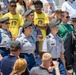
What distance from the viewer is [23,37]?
7688 millimetres

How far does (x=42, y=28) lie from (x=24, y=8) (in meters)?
1.49

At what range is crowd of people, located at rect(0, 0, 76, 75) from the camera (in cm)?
638

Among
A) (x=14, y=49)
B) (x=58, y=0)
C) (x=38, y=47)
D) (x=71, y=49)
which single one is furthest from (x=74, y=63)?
(x=58, y=0)

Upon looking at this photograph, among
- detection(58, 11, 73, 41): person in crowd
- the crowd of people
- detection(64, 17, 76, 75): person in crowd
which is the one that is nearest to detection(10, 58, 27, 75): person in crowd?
the crowd of people

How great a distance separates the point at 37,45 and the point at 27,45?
1140mm

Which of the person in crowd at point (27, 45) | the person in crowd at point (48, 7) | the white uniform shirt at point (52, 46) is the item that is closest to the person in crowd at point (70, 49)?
the white uniform shirt at point (52, 46)

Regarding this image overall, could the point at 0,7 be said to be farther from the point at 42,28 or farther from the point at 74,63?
the point at 74,63

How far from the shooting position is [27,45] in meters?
7.64

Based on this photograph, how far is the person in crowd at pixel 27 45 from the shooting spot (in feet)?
25.0

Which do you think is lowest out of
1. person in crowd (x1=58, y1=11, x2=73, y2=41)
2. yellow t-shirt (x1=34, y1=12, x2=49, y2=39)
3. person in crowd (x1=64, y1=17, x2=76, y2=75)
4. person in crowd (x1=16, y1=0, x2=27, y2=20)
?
person in crowd (x1=64, y1=17, x2=76, y2=75)

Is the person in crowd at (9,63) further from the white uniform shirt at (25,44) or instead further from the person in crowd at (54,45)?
the person in crowd at (54,45)

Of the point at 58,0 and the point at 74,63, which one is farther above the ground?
the point at 58,0

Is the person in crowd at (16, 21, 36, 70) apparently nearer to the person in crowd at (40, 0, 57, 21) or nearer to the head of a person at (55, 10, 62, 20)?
the head of a person at (55, 10, 62, 20)

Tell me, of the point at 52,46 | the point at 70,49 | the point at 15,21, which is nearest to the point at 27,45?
the point at 52,46
